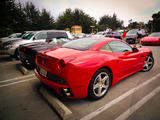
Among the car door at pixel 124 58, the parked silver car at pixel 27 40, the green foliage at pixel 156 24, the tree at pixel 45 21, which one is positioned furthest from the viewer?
the tree at pixel 45 21

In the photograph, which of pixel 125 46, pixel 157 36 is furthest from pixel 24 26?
pixel 125 46

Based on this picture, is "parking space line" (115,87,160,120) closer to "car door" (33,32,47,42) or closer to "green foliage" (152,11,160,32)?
"car door" (33,32,47,42)

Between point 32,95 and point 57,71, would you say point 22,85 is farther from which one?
point 57,71

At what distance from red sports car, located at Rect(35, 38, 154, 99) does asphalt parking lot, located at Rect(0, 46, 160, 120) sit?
289mm

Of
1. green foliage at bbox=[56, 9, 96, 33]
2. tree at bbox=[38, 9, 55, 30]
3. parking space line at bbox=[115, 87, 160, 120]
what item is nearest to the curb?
parking space line at bbox=[115, 87, 160, 120]

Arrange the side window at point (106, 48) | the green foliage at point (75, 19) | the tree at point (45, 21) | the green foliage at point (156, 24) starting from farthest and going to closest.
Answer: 1. the green foliage at point (75, 19)
2. the tree at point (45, 21)
3. the green foliage at point (156, 24)
4. the side window at point (106, 48)

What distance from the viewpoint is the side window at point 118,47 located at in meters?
2.85

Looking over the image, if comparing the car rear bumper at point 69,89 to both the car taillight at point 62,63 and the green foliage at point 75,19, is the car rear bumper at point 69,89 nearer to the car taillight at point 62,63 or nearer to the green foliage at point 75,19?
the car taillight at point 62,63

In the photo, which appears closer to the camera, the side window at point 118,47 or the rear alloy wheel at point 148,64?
the side window at point 118,47

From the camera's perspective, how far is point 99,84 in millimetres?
2369

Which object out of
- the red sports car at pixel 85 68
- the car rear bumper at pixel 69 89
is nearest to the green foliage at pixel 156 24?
the red sports car at pixel 85 68

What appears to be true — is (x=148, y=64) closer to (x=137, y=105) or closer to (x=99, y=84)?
(x=137, y=105)

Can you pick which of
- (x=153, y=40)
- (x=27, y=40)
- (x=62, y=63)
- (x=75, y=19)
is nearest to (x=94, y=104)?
(x=62, y=63)

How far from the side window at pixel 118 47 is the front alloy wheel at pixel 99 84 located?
2.53 feet
